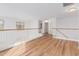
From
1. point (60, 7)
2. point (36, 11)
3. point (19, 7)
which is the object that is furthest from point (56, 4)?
point (19, 7)

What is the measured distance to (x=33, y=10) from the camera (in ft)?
4.05

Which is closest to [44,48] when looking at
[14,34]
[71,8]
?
[14,34]

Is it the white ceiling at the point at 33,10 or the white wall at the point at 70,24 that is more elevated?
the white ceiling at the point at 33,10

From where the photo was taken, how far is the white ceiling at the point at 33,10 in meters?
1.21

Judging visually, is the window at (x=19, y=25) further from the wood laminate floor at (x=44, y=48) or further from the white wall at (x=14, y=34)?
the wood laminate floor at (x=44, y=48)

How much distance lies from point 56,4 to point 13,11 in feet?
1.72

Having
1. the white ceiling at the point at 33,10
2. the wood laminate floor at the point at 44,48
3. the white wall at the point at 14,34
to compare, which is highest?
the white ceiling at the point at 33,10

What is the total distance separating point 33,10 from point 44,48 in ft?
1.57

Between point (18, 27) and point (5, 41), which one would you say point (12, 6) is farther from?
point (5, 41)

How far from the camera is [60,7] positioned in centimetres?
123

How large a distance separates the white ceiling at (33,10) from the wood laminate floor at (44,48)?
272 mm

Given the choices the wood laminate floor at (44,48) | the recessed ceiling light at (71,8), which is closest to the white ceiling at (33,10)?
the recessed ceiling light at (71,8)

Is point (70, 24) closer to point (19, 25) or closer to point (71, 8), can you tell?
point (71, 8)

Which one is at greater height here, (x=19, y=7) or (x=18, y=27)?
(x=19, y=7)
